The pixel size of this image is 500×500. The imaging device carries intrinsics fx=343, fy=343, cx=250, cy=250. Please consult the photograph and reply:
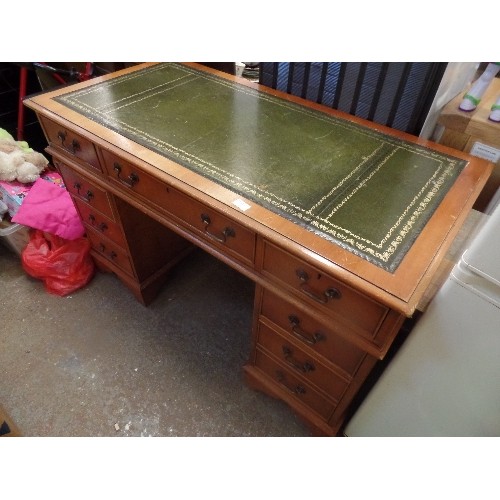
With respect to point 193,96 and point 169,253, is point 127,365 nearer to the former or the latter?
point 169,253

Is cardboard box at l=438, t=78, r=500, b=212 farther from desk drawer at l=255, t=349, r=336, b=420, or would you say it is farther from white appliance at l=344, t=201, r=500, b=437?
desk drawer at l=255, t=349, r=336, b=420

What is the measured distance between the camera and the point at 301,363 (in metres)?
1.02

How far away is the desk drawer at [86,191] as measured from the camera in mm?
1266

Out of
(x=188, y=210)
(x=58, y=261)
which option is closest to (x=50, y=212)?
(x=58, y=261)

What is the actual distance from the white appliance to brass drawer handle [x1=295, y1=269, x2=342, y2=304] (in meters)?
0.22

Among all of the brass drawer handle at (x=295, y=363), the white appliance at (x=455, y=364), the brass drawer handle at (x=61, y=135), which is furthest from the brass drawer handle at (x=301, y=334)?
the brass drawer handle at (x=61, y=135)

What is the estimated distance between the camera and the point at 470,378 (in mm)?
781

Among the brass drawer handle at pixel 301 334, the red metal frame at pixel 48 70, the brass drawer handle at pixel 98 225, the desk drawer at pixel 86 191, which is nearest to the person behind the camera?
the brass drawer handle at pixel 301 334

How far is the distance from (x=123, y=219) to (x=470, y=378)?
3.85ft

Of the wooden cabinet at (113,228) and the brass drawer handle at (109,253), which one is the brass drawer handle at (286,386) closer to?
the wooden cabinet at (113,228)

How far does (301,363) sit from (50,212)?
4.12ft

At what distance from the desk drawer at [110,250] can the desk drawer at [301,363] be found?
2.35 feet

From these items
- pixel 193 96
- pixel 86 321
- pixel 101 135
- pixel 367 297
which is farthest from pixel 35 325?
pixel 367 297

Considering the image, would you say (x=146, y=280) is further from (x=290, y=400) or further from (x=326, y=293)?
(x=326, y=293)
